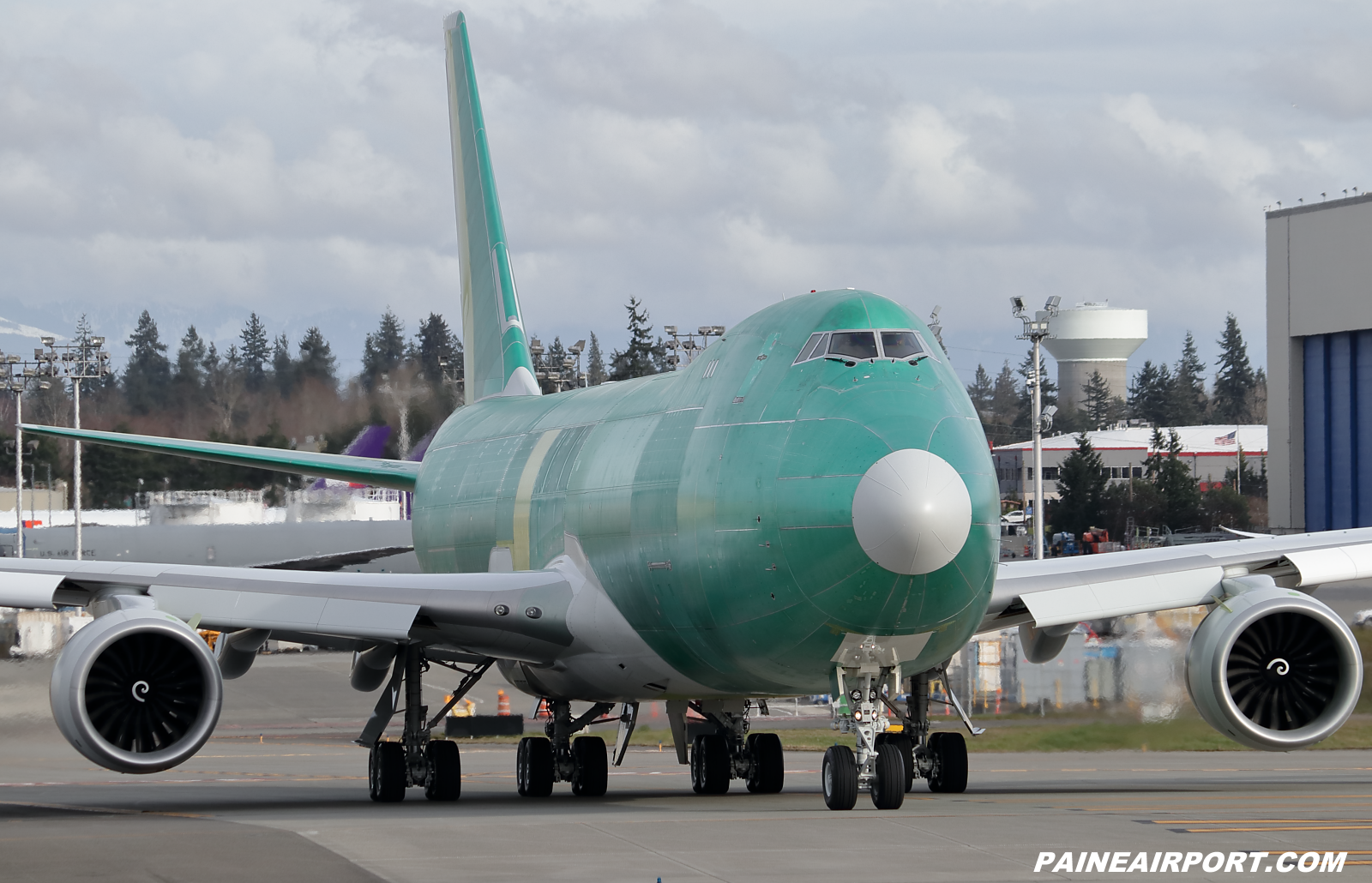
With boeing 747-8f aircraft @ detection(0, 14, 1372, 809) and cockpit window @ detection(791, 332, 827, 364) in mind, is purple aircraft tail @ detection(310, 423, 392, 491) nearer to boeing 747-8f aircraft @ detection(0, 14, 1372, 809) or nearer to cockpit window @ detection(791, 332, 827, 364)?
boeing 747-8f aircraft @ detection(0, 14, 1372, 809)

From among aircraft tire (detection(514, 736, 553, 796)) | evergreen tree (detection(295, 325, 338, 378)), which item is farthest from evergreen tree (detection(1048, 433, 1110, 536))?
aircraft tire (detection(514, 736, 553, 796))

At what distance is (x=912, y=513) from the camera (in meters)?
16.3

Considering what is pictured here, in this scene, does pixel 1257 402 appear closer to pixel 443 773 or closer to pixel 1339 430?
pixel 1339 430

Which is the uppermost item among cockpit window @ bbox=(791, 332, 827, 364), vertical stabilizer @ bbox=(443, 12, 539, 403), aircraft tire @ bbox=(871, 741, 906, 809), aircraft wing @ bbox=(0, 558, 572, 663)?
vertical stabilizer @ bbox=(443, 12, 539, 403)

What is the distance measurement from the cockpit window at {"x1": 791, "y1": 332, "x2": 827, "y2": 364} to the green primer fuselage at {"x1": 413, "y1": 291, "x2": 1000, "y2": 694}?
9cm

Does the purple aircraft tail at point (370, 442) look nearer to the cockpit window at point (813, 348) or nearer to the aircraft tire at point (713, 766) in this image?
the aircraft tire at point (713, 766)

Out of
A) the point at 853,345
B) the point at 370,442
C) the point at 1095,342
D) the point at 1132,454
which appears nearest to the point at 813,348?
the point at 853,345

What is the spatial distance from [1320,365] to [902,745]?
65.4 m

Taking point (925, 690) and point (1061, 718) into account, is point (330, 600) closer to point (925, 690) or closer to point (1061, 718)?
point (925, 690)

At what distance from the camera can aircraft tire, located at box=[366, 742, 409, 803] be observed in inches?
908

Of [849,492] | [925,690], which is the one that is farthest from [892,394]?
[925,690]

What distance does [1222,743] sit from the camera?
33.5 metres

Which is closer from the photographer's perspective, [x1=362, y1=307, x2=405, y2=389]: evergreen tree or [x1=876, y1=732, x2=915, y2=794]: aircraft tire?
[x1=876, y1=732, x2=915, y2=794]: aircraft tire

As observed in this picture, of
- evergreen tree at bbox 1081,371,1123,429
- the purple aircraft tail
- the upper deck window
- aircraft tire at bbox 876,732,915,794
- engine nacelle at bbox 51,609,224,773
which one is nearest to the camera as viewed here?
the upper deck window
